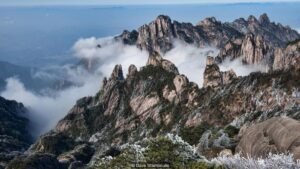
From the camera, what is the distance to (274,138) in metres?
64.9

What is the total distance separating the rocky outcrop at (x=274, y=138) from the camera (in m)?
61.0

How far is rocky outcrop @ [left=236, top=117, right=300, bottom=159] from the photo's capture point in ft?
200

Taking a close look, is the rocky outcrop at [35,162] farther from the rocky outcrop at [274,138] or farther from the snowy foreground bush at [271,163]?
the snowy foreground bush at [271,163]

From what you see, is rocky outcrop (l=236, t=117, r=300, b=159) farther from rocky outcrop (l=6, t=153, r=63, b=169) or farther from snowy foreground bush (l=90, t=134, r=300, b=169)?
rocky outcrop (l=6, t=153, r=63, b=169)

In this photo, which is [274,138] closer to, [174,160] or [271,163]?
[271,163]

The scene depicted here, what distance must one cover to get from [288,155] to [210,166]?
8.45 m

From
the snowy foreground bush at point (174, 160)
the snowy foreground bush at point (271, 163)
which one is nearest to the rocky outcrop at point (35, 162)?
the snowy foreground bush at point (174, 160)

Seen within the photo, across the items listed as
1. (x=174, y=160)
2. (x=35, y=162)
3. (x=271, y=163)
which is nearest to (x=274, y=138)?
(x=271, y=163)

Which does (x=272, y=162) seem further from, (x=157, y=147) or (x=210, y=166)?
(x=157, y=147)

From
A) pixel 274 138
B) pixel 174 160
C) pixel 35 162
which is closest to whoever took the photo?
pixel 174 160

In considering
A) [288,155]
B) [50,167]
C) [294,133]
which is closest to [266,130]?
[294,133]

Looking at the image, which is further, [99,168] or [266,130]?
[266,130]

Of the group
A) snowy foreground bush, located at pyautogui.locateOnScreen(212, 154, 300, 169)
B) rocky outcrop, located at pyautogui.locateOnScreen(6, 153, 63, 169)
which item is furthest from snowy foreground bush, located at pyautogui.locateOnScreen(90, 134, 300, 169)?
rocky outcrop, located at pyautogui.locateOnScreen(6, 153, 63, 169)

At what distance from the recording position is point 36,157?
621ft
